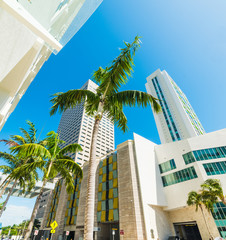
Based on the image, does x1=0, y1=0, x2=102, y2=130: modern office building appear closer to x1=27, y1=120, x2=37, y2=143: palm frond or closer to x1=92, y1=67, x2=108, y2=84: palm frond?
x1=92, y1=67, x2=108, y2=84: palm frond

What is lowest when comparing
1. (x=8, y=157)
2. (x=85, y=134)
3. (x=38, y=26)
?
(x=38, y=26)

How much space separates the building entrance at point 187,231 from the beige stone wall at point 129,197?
376 inches

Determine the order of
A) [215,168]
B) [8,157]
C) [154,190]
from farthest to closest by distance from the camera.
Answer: [154,190], [215,168], [8,157]

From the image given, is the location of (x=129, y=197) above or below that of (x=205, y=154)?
below

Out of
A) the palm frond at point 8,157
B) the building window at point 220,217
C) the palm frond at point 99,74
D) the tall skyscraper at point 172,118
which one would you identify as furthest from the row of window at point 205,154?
the tall skyscraper at point 172,118

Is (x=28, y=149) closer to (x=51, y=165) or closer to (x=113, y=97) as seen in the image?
→ (x=51, y=165)

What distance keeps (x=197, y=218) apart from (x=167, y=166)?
8.93m

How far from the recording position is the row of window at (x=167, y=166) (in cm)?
2671

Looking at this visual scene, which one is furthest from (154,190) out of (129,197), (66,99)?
(66,99)

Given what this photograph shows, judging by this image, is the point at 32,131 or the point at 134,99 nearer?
the point at 134,99

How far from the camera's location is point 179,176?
2481 cm

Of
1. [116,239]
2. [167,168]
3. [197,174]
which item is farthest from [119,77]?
[116,239]

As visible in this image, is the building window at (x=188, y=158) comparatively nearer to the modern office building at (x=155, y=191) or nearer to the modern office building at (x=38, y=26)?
the modern office building at (x=155, y=191)

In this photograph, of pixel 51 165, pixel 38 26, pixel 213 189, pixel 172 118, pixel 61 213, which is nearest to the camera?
pixel 38 26
